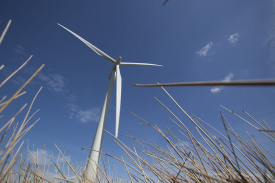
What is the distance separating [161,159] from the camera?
147 cm

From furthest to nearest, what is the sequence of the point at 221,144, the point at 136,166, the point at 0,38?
1. the point at 221,144
2. the point at 136,166
3. the point at 0,38

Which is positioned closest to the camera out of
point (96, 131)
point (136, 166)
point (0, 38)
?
point (0, 38)

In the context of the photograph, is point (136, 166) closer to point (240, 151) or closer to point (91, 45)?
point (240, 151)

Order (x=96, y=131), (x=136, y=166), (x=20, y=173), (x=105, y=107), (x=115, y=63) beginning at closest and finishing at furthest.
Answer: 1. (x=136, y=166)
2. (x=20, y=173)
3. (x=96, y=131)
4. (x=105, y=107)
5. (x=115, y=63)

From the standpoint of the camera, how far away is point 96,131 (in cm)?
855

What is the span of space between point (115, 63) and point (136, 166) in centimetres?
1169

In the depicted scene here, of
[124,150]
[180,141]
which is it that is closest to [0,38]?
[124,150]

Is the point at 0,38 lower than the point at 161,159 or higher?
higher

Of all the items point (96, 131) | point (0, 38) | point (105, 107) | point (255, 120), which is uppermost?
point (105, 107)

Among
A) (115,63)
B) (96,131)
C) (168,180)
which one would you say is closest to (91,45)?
(115,63)

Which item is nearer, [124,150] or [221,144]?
[124,150]

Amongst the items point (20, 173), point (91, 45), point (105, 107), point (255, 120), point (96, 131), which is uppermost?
point (91, 45)

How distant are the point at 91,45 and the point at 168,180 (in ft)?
36.9

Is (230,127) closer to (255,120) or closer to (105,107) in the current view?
(255,120)
